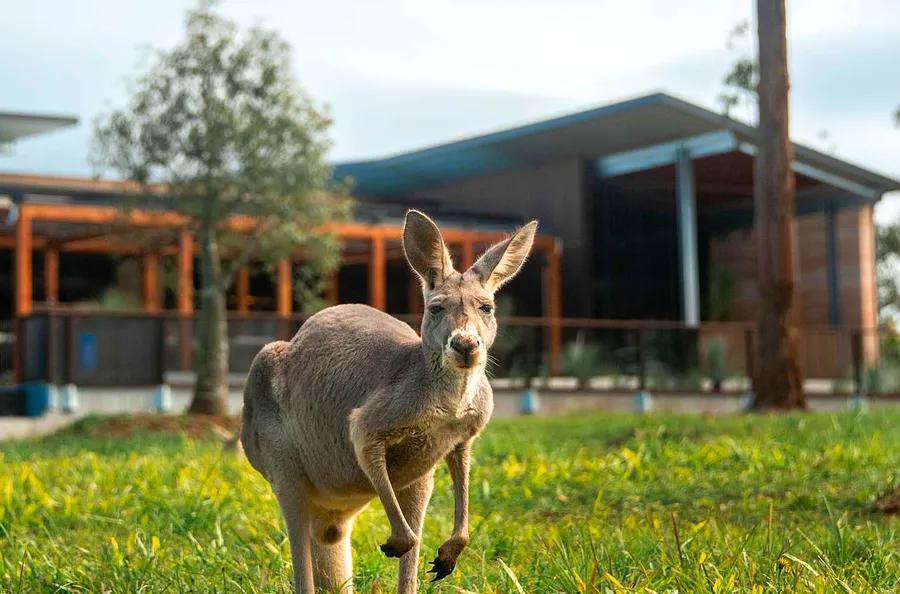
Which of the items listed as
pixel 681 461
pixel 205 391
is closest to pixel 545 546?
pixel 681 461

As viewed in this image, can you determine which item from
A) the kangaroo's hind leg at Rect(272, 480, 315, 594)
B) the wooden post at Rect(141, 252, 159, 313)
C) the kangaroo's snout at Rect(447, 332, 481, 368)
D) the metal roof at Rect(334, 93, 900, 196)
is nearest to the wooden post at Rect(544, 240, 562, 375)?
the metal roof at Rect(334, 93, 900, 196)

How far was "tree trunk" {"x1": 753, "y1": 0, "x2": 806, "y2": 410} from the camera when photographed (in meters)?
15.8

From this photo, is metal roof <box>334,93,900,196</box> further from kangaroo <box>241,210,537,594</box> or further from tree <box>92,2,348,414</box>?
kangaroo <box>241,210,537,594</box>

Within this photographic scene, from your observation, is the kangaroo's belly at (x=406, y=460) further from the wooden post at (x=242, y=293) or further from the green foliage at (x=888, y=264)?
the green foliage at (x=888, y=264)

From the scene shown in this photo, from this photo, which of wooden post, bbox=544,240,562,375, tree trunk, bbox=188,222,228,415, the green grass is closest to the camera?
the green grass

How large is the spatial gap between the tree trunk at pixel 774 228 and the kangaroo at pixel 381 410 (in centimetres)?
1218

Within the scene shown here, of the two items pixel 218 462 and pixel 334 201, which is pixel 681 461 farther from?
pixel 334 201

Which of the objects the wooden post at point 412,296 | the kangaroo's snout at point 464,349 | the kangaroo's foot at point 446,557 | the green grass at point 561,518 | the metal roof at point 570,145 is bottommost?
the green grass at point 561,518

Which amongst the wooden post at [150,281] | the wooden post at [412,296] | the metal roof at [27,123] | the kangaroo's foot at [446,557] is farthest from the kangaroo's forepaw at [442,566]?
the wooden post at [412,296]

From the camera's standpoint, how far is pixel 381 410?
356cm

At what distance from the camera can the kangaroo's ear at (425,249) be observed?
3553mm

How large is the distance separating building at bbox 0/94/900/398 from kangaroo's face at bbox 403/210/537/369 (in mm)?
18303

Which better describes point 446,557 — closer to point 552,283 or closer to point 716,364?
point 716,364

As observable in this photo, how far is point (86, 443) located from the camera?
48.1ft
